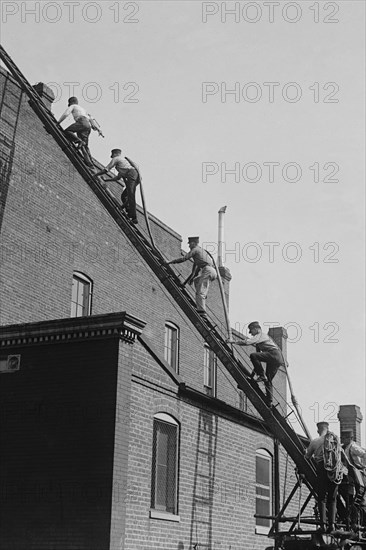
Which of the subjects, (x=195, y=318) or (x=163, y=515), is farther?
(x=195, y=318)

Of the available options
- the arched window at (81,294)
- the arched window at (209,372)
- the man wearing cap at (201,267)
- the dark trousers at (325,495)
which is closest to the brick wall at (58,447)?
the dark trousers at (325,495)

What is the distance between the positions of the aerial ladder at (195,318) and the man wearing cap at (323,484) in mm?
149

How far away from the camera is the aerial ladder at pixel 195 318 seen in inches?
603

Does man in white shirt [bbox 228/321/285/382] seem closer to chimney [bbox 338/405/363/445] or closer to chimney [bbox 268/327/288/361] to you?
chimney [bbox 338/405/363/445]

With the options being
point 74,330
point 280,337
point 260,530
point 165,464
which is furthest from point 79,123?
point 280,337

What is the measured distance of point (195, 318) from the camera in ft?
52.9

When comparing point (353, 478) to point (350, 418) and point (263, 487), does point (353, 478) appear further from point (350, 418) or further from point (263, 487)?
point (350, 418)

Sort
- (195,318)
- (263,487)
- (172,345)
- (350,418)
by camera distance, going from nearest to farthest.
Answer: (195,318) < (263,487) < (172,345) < (350,418)

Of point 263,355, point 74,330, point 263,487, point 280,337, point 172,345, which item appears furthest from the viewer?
point 280,337

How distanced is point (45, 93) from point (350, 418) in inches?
827

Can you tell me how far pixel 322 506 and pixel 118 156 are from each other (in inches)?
→ 366

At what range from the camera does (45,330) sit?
14289mm

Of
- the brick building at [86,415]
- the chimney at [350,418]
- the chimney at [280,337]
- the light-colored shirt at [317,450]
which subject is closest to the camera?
the brick building at [86,415]

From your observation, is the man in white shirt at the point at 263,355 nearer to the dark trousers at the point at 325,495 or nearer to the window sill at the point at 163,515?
the dark trousers at the point at 325,495
